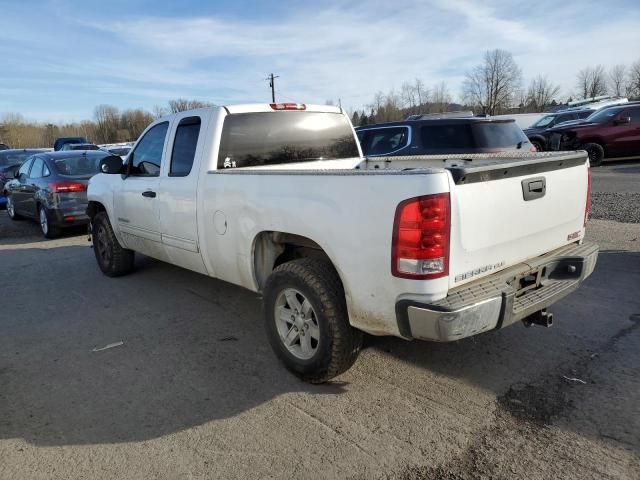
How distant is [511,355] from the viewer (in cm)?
371

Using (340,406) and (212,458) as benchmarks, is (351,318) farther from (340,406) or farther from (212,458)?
(212,458)

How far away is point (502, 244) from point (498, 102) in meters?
72.7

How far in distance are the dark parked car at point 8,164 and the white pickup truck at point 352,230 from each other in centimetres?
1100

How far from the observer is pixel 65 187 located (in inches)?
349

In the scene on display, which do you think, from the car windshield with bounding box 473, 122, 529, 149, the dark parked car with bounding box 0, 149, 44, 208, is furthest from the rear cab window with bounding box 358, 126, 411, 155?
the dark parked car with bounding box 0, 149, 44, 208

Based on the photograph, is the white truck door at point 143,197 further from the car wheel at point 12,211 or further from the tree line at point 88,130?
the tree line at point 88,130

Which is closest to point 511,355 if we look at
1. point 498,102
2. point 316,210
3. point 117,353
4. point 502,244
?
point 502,244

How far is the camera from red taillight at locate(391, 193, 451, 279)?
2.60m

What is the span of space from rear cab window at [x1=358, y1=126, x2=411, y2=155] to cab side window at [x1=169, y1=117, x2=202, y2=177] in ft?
14.8

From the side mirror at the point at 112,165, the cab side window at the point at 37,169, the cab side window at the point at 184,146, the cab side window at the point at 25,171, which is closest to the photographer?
the cab side window at the point at 184,146

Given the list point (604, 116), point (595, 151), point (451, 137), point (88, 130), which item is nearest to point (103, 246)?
point (451, 137)

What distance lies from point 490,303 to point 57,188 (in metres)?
8.41

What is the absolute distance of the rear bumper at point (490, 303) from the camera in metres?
2.63

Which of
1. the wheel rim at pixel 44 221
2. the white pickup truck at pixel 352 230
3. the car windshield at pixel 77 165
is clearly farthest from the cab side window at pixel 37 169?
the white pickup truck at pixel 352 230
